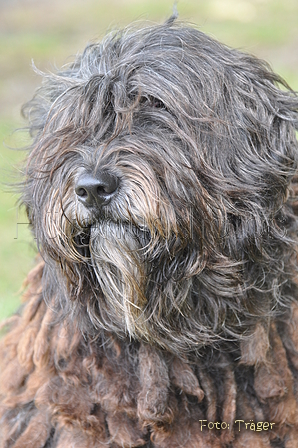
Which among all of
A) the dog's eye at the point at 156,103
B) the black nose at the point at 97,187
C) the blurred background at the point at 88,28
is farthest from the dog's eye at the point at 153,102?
the blurred background at the point at 88,28

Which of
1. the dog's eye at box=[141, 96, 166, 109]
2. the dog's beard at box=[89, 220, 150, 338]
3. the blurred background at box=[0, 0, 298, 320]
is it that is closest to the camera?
the dog's beard at box=[89, 220, 150, 338]

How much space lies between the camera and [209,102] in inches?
89.3

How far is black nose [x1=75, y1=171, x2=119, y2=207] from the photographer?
204 cm

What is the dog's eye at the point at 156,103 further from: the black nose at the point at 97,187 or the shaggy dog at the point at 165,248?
the black nose at the point at 97,187

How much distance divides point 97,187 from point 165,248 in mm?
298

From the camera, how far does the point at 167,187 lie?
82.1 inches

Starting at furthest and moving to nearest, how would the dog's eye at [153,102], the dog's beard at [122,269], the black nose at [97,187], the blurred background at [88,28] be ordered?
the blurred background at [88,28] → the dog's eye at [153,102] → the dog's beard at [122,269] → the black nose at [97,187]

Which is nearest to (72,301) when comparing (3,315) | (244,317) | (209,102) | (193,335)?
(193,335)

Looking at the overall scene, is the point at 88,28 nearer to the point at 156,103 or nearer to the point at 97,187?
the point at 156,103

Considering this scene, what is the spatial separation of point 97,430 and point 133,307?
47cm

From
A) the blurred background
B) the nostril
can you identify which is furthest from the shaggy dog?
the blurred background

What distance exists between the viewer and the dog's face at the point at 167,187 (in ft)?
6.89

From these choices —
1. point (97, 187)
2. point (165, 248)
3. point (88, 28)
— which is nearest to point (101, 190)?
point (97, 187)

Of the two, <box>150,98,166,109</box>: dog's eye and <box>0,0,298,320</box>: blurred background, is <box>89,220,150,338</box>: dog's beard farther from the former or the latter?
<box>0,0,298,320</box>: blurred background
